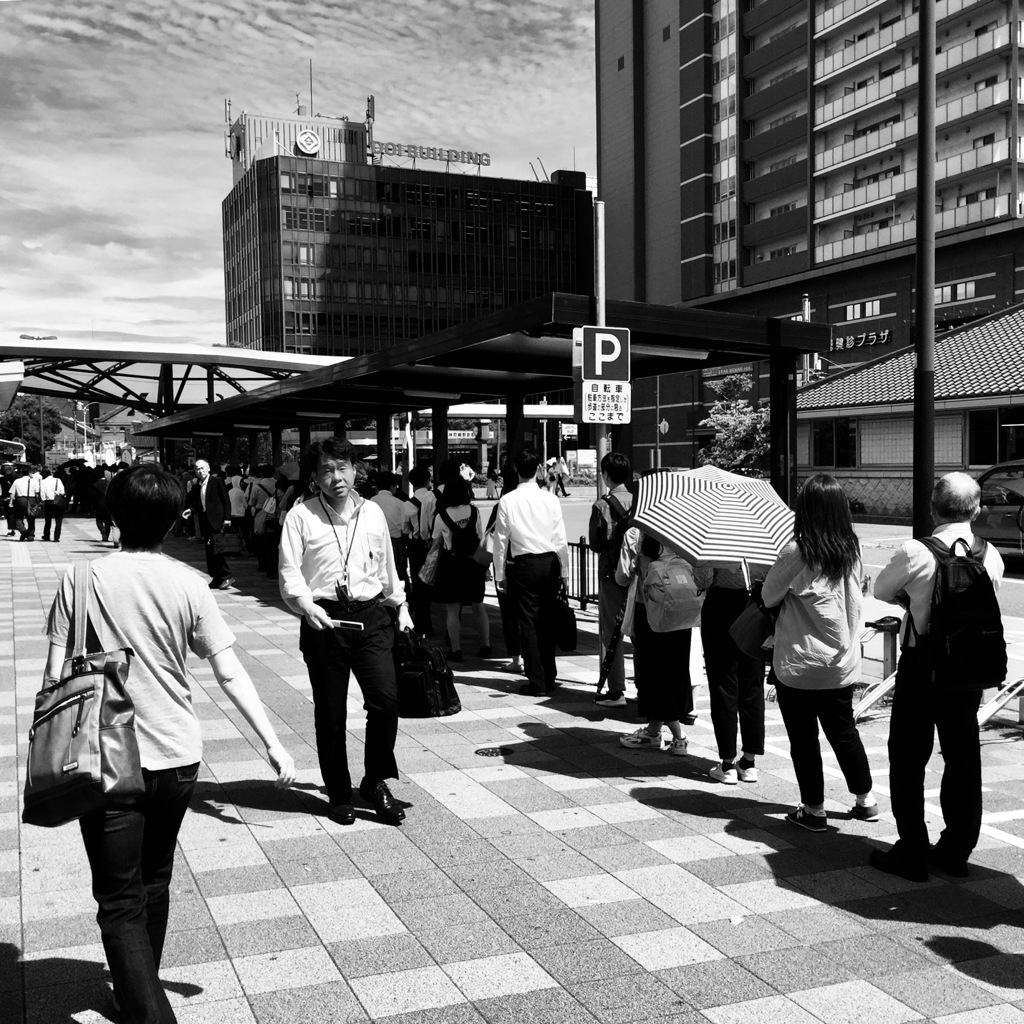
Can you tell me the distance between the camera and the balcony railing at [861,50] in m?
49.5

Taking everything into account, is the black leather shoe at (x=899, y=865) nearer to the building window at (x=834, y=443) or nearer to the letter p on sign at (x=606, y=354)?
the letter p on sign at (x=606, y=354)

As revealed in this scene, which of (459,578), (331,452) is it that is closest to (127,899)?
(331,452)

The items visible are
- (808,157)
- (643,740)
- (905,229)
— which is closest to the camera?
(643,740)

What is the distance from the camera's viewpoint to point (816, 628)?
4977 millimetres

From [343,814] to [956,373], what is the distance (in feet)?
94.8

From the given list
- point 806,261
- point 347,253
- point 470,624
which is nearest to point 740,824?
point 470,624

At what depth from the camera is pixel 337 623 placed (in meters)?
5.12

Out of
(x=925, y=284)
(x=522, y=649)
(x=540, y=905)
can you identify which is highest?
(x=925, y=284)

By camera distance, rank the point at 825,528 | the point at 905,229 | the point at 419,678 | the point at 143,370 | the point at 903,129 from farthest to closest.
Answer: the point at 903,129 < the point at 905,229 < the point at 143,370 < the point at 419,678 < the point at 825,528

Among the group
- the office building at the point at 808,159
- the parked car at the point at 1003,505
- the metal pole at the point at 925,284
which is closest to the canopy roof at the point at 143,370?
the parked car at the point at 1003,505

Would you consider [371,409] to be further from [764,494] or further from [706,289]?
[706,289]

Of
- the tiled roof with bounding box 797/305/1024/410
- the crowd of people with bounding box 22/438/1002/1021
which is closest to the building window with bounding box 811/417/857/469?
the tiled roof with bounding box 797/305/1024/410

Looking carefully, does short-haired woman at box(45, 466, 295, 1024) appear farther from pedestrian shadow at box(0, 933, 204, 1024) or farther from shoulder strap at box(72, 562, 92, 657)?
pedestrian shadow at box(0, 933, 204, 1024)

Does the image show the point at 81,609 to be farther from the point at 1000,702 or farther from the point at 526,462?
the point at 1000,702
